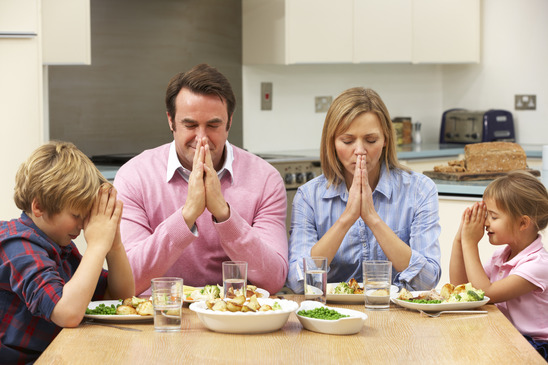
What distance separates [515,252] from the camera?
219cm

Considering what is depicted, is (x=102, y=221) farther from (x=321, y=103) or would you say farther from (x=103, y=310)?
(x=321, y=103)

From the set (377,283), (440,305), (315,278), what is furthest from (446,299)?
(315,278)

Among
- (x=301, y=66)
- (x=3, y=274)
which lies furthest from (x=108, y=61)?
(x=3, y=274)

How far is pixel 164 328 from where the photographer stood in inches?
64.8

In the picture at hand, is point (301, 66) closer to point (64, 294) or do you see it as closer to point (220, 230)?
point (220, 230)

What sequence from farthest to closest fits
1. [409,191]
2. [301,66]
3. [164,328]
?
[301,66] → [409,191] → [164,328]

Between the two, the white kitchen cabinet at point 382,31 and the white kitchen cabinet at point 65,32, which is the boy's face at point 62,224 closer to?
the white kitchen cabinet at point 65,32

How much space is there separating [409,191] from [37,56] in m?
1.98

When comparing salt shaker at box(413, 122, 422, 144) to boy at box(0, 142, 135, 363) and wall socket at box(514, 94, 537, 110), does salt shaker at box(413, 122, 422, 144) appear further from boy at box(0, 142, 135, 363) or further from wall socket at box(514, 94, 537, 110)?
boy at box(0, 142, 135, 363)

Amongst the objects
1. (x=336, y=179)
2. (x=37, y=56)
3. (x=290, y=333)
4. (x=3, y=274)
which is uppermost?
(x=37, y=56)

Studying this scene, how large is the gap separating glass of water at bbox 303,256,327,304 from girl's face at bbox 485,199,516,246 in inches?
22.8

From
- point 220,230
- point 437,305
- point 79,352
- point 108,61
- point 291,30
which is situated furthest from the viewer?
point 291,30

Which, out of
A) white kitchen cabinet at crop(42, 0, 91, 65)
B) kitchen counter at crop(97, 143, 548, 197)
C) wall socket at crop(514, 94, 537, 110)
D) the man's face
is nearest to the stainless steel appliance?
kitchen counter at crop(97, 143, 548, 197)

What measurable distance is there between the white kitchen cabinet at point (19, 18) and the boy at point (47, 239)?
73.5 inches
